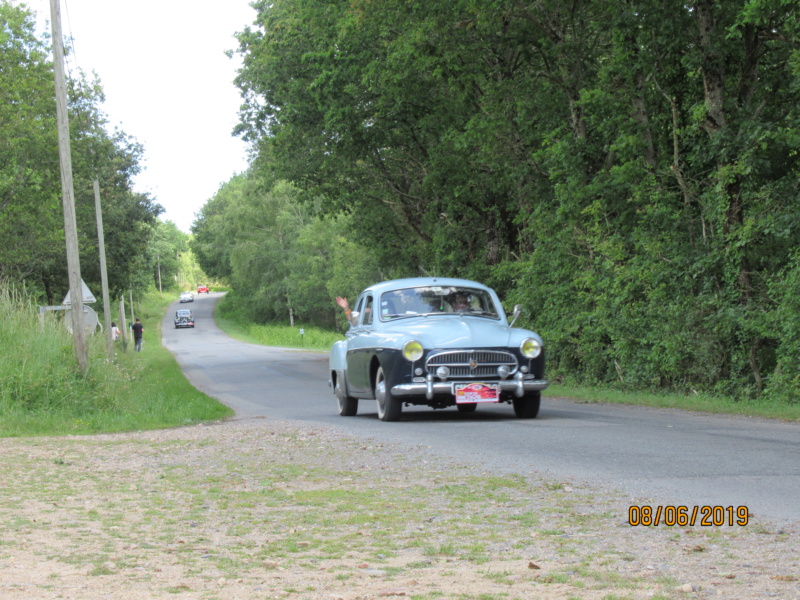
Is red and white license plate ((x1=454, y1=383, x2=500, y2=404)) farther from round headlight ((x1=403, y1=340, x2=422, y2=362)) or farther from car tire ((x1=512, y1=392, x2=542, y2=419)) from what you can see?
car tire ((x1=512, y1=392, x2=542, y2=419))

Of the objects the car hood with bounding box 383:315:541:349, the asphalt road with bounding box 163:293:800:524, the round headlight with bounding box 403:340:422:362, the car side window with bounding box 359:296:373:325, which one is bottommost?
the asphalt road with bounding box 163:293:800:524

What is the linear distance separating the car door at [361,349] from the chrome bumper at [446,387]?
0.99 m

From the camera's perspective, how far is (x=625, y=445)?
33.8 feet

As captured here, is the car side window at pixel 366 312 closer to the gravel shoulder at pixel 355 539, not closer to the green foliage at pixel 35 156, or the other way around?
the gravel shoulder at pixel 355 539

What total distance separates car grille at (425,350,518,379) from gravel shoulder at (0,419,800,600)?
321cm

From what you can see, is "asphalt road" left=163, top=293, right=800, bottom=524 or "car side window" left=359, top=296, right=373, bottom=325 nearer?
"asphalt road" left=163, top=293, right=800, bottom=524

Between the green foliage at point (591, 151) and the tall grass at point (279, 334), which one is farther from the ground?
the green foliage at point (591, 151)

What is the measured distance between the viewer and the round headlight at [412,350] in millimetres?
12883

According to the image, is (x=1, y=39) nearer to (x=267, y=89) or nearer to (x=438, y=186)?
(x=267, y=89)

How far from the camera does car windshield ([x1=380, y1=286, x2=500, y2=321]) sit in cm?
1456

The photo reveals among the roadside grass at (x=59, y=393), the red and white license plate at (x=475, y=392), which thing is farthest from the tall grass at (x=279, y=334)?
the red and white license plate at (x=475, y=392)

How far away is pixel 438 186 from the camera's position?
31.7 m

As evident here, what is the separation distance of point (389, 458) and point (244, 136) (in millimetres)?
29418
